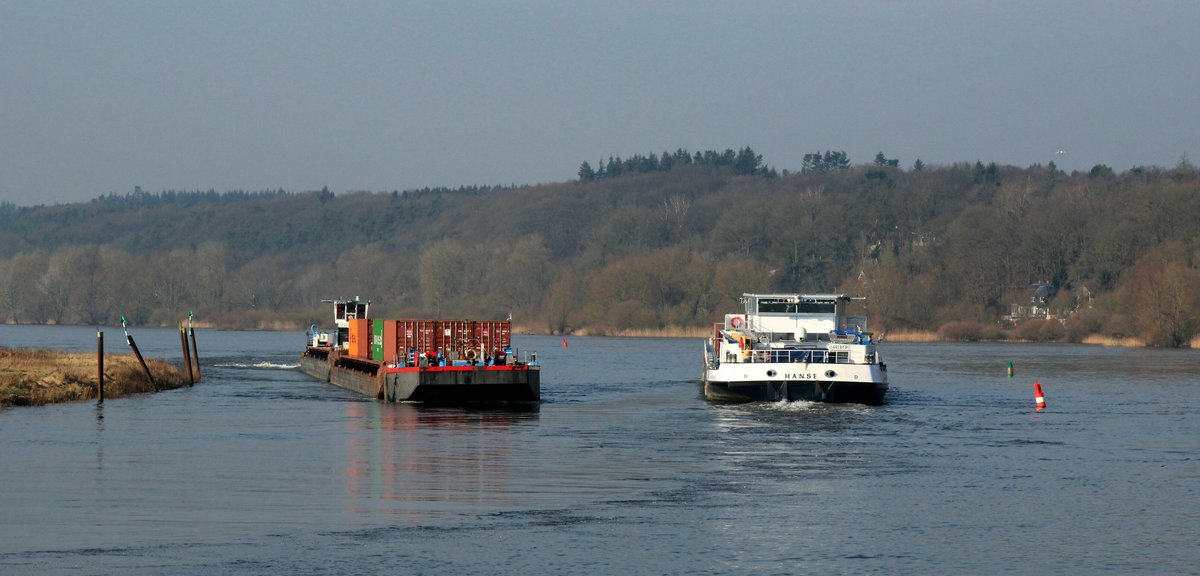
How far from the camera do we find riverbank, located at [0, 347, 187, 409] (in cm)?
5572

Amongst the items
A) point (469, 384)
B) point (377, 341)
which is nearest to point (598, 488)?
point (469, 384)

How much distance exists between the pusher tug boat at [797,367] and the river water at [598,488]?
761mm

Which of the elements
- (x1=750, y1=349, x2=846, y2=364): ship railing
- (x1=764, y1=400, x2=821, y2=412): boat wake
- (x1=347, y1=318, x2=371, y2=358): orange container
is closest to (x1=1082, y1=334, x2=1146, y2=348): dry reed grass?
(x1=347, y1=318, x2=371, y2=358): orange container

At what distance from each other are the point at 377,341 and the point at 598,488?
4239 cm

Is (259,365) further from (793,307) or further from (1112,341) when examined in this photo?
(1112,341)

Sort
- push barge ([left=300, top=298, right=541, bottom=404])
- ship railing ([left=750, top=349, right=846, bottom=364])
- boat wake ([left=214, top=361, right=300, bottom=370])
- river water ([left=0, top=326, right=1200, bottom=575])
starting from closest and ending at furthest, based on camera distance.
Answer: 1. river water ([left=0, top=326, right=1200, bottom=575])
2. ship railing ([left=750, top=349, right=846, bottom=364])
3. push barge ([left=300, top=298, right=541, bottom=404])
4. boat wake ([left=214, top=361, right=300, bottom=370])

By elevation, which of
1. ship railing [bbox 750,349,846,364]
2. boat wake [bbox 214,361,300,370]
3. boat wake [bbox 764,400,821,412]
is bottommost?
boat wake [bbox 764,400,821,412]

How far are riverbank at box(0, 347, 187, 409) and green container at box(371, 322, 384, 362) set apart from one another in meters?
9.25

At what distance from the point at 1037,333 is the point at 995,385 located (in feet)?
284

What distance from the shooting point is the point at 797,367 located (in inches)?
2208

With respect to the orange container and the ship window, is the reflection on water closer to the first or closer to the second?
the ship window

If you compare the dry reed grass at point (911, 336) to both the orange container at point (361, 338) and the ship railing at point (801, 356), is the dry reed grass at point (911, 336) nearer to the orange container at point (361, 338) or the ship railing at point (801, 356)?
the orange container at point (361, 338)

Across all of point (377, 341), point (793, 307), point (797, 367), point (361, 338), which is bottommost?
point (797, 367)

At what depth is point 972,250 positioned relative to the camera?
185125 mm
